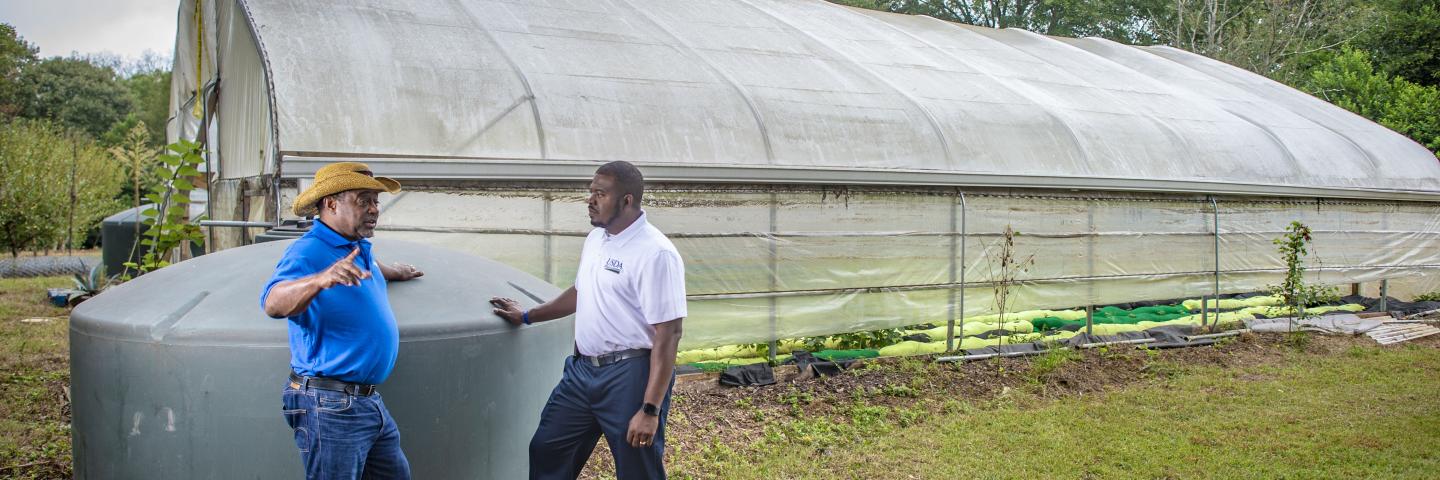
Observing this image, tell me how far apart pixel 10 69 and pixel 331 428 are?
42.0 meters

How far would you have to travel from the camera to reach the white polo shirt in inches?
147

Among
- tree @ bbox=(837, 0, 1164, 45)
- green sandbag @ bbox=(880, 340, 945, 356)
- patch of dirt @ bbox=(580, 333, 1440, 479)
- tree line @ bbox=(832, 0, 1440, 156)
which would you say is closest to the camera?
patch of dirt @ bbox=(580, 333, 1440, 479)

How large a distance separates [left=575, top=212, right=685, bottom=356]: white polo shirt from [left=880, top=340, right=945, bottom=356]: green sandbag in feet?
19.2

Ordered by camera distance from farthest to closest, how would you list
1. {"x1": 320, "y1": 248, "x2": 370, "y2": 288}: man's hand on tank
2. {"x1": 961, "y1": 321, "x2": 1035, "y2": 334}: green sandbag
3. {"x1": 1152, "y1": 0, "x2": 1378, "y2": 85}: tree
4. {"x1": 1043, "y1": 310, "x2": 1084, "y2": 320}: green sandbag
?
1. {"x1": 1152, "y1": 0, "x2": 1378, "y2": 85}: tree
2. {"x1": 1043, "y1": 310, "x2": 1084, "y2": 320}: green sandbag
3. {"x1": 961, "y1": 321, "x2": 1035, "y2": 334}: green sandbag
4. {"x1": 320, "y1": 248, "x2": 370, "y2": 288}: man's hand on tank

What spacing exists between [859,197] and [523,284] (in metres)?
4.90

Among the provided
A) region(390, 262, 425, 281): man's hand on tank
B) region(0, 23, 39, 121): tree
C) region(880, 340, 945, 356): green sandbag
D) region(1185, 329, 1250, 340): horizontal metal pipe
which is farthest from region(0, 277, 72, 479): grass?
region(0, 23, 39, 121): tree

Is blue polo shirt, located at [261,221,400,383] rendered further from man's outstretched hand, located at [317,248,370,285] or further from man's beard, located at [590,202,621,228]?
man's beard, located at [590,202,621,228]

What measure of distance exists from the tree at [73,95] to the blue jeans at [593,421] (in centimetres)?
4436

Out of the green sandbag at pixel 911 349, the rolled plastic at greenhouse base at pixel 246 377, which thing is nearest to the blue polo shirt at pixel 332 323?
the rolled plastic at greenhouse base at pixel 246 377

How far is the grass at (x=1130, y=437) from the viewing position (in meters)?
6.02

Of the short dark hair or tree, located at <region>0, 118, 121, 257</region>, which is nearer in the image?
the short dark hair

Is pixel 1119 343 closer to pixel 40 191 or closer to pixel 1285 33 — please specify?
pixel 40 191

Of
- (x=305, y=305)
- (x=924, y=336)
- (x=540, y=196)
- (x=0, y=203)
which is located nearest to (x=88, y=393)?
(x=305, y=305)

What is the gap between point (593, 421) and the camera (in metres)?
3.96
